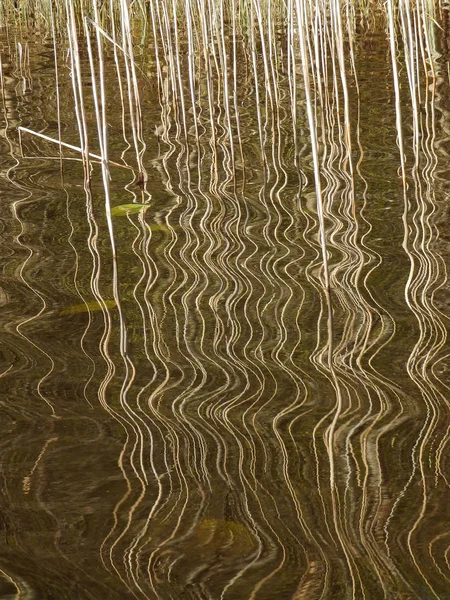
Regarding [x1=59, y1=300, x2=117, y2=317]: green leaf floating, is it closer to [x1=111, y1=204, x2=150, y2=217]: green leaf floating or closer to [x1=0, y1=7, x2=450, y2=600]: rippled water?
[x1=0, y1=7, x2=450, y2=600]: rippled water

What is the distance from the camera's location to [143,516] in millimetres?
1093

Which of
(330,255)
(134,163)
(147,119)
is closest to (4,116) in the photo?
(147,119)

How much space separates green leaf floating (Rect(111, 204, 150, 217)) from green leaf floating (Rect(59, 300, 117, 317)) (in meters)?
0.68

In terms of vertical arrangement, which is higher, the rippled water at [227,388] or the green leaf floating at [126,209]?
the green leaf floating at [126,209]

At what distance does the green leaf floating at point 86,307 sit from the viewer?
5.76ft

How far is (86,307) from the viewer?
1.78 meters

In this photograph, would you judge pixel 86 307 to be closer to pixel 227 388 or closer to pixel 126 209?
pixel 227 388

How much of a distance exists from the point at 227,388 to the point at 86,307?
0.47m

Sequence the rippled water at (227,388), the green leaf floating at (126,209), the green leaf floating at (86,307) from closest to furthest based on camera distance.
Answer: the rippled water at (227,388) → the green leaf floating at (86,307) → the green leaf floating at (126,209)

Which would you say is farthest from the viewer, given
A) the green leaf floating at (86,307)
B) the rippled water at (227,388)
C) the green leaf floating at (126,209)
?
the green leaf floating at (126,209)

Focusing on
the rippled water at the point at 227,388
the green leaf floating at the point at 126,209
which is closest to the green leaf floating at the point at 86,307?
the rippled water at the point at 227,388

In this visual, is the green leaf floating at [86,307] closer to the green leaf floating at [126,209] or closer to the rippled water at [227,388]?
the rippled water at [227,388]

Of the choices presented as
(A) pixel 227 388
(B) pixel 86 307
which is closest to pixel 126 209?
(B) pixel 86 307

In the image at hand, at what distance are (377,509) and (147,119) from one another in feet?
9.48
